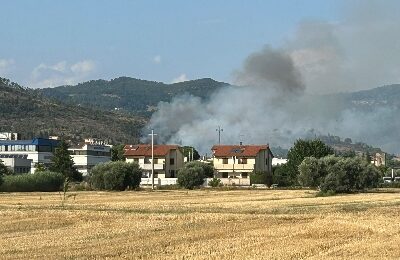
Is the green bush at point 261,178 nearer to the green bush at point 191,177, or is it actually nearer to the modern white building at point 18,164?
the green bush at point 191,177

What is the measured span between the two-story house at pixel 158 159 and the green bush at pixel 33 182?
53.9 m

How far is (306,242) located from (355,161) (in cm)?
7682

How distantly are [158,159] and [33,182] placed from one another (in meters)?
61.6

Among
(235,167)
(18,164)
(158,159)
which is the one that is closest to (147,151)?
A: (158,159)

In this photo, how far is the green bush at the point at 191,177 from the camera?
13075 cm

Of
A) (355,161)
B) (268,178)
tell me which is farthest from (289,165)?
(355,161)

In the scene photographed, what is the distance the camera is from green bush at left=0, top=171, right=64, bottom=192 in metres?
109

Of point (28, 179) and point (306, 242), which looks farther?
point (28, 179)

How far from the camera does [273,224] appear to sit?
38812 mm

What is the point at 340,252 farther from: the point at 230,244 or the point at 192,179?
the point at 192,179

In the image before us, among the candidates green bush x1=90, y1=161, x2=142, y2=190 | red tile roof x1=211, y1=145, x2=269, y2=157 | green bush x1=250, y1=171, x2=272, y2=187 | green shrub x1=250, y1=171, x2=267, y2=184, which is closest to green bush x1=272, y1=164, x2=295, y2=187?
green bush x1=250, y1=171, x2=272, y2=187

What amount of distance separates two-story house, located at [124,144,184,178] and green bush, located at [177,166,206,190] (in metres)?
37.2

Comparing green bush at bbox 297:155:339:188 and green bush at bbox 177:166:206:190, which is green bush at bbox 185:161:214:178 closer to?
green bush at bbox 177:166:206:190

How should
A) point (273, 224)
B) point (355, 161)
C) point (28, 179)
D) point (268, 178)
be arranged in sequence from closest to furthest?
1. point (273, 224)
2. point (355, 161)
3. point (28, 179)
4. point (268, 178)
